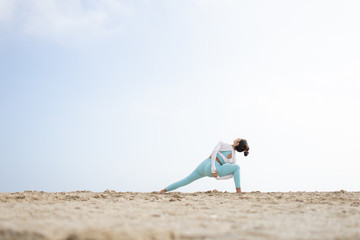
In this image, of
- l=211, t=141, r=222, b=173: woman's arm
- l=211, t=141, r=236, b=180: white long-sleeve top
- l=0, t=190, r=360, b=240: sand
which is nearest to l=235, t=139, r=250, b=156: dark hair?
l=211, t=141, r=236, b=180: white long-sleeve top

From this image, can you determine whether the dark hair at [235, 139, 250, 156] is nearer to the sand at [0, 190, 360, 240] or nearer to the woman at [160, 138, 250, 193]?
the woman at [160, 138, 250, 193]

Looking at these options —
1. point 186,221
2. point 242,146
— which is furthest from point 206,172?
point 186,221

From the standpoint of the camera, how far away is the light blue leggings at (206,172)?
26.0ft

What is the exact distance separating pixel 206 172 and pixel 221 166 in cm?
41

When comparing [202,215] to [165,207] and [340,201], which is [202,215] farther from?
[340,201]

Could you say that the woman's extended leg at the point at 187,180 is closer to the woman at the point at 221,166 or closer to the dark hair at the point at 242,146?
the woman at the point at 221,166

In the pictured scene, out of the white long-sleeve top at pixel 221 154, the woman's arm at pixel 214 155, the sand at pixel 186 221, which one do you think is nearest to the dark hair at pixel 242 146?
the white long-sleeve top at pixel 221 154

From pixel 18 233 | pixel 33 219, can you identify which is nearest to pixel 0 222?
pixel 33 219

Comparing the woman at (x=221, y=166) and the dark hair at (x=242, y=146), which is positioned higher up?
the dark hair at (x=242, y=146)

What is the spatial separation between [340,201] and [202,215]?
3.37 m

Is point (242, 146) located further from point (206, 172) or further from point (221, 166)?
point (206, 172)

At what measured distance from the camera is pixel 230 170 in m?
7.91

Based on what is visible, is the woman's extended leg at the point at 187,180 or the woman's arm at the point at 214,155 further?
the woman's extended leg at the point at 187,180

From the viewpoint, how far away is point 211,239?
10.4ft
